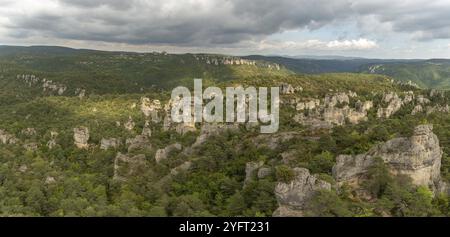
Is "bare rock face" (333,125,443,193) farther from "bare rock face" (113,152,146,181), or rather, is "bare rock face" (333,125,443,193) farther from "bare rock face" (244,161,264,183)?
"bare rock face" (113,152,146,181)

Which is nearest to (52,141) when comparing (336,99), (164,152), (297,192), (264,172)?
(164,152)

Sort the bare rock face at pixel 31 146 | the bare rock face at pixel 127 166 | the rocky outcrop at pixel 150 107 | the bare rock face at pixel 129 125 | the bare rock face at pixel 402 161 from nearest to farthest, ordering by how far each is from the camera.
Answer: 1. the bare rock face at pixel 402 161
2. the bare rock face at pixel 127 166
3. the bare rock face at pixel 31 146
4. the bare rock face at pixel 129 125
5. the rocky outcrop at pixel 150 107

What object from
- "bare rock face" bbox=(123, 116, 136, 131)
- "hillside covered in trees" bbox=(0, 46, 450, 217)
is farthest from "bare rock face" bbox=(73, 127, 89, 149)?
"bare rock face" bbox=(123, 116, 136, 131)

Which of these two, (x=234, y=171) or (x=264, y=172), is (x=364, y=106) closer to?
(x=234, y=171)

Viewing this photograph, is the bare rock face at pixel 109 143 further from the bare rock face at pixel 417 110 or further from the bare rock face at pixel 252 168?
the bare rock face at pixel 417 110

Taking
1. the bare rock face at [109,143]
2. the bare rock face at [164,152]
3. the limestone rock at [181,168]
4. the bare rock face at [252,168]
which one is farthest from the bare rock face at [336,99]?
the bare rock face at [252,168]
